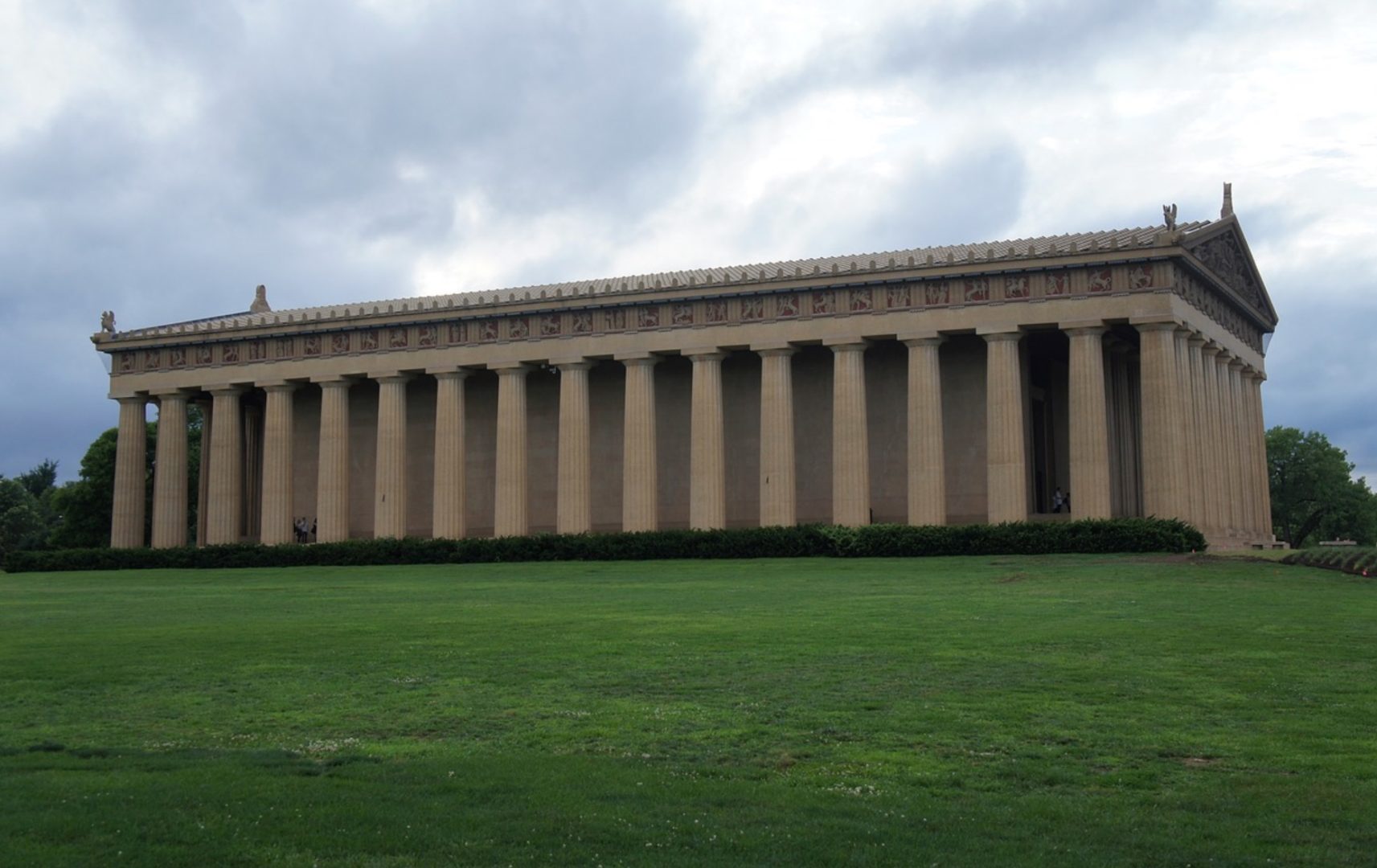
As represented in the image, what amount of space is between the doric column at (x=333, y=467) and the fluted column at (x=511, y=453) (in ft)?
28.4

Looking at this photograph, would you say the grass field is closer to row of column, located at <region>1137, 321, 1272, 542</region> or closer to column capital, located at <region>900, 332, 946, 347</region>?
row of column, located at <region>1137, 321, 1272, 542</region>

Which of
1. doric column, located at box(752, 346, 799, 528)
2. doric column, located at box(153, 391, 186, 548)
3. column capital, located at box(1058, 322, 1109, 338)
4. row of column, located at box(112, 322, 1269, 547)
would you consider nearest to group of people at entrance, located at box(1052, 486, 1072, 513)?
row of column, located at box(112, 322, 1269, 547)

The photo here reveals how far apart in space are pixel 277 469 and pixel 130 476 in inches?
379

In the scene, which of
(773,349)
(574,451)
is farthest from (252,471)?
(773,349)

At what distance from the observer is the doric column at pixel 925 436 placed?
6066 centimetres

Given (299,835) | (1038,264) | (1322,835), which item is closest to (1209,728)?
(1322,835)

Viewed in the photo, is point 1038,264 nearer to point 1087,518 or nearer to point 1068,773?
point 1087,518

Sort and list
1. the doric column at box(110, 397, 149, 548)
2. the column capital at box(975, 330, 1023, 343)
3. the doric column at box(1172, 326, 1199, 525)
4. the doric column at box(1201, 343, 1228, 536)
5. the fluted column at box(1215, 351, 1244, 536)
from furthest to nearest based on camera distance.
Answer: the doric column at box(110, 397, 149, 548), the fluted column at box(1215, 351, 1244, 536), the doric column at box(1201, 343, 1228, 536), the column capital at box(975, 330, 1023, 343), the doric column at box(1172, 326, 1199, 525)

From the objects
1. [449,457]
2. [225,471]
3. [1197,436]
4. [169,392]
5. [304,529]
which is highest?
[169,392]

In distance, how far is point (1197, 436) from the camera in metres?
60.2

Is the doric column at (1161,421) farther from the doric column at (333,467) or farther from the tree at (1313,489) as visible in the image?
the tree at (1313,489)

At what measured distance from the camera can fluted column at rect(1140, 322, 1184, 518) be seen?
5688 cm

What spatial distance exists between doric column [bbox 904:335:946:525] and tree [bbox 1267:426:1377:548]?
66.6m

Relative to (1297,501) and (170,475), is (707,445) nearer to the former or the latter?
(170,475)
